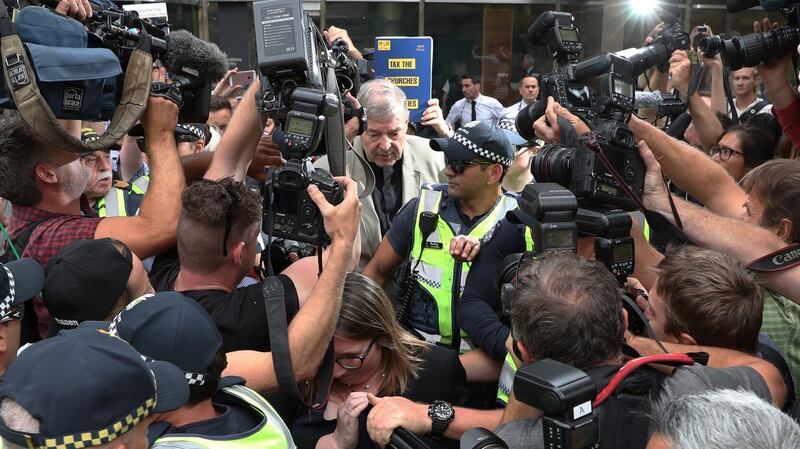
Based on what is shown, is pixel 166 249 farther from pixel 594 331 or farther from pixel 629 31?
pixel 629 31

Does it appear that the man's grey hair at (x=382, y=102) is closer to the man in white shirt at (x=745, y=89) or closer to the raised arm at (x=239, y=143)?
the raised arm at (x=239, y=143)

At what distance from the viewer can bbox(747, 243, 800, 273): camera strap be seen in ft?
8.38

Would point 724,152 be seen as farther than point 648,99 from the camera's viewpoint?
No

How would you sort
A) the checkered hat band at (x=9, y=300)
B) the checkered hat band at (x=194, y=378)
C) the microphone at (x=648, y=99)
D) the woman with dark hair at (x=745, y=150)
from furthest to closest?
the microphone at (x=648, y=99) → the woman with dark hair at (x=745, y=150) → the checkered hat band at (x=9, y=300) → the checkered hat band at (x=194, y=378)

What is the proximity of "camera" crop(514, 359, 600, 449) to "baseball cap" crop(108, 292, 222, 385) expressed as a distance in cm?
78

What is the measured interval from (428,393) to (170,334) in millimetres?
1077


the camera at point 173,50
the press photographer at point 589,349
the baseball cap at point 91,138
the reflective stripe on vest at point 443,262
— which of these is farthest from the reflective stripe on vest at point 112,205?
the press photographer at point 589,349

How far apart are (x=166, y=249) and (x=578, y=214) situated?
1.49 m

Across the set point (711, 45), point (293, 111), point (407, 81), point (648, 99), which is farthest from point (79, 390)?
point (407, 81)

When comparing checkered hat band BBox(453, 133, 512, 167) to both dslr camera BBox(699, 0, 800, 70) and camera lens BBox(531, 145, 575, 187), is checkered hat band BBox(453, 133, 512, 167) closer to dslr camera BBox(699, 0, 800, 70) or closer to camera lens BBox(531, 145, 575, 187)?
camera lens BBox(531, 145, 575, 187)

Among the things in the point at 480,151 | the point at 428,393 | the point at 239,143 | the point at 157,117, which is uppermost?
the point at 157,117

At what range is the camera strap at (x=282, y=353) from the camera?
232 cm

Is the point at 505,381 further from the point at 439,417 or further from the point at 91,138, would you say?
the point at 91,138

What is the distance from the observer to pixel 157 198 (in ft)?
8.95
